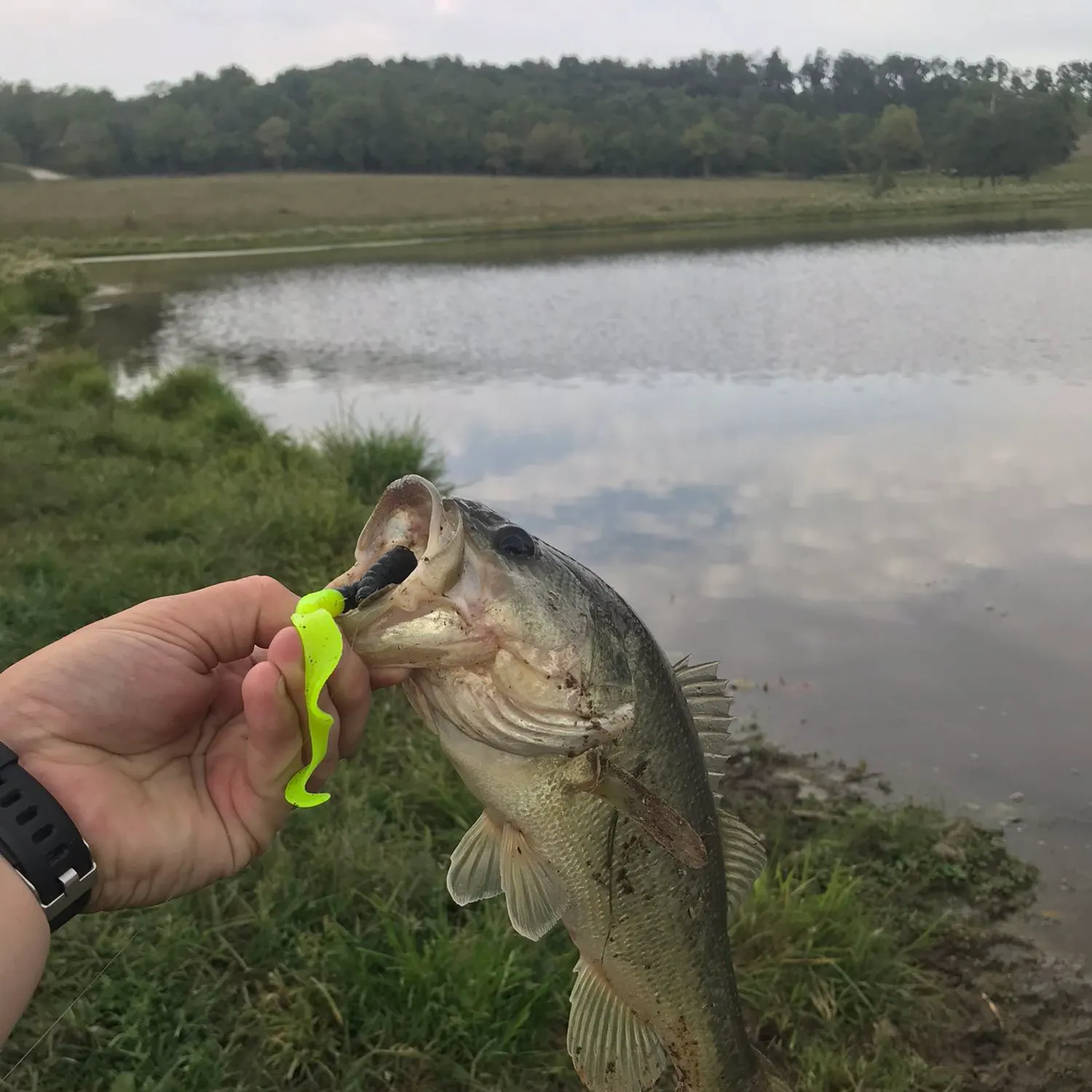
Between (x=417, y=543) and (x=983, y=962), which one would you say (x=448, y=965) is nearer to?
(x=417, y=543)

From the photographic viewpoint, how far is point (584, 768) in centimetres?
Answer: 203

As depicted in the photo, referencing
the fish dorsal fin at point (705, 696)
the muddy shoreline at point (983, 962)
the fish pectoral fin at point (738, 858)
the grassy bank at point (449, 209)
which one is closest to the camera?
the fish dorsal fin at point (705, 696)

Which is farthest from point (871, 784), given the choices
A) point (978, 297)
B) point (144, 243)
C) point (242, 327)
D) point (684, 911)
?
point (144, 243)

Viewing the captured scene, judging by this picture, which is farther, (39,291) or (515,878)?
(39,291)

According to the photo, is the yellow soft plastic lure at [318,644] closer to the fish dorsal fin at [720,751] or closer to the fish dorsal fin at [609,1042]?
the fish dorsal fin at [720,751]

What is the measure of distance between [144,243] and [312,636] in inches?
2168

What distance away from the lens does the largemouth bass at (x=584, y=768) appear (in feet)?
6.24

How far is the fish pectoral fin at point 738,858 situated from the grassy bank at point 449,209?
147ft

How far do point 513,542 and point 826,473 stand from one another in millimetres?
9662

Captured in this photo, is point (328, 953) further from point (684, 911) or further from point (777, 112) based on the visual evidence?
point (777, 112)

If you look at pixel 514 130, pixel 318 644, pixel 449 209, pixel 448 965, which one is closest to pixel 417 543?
pixel 318 644

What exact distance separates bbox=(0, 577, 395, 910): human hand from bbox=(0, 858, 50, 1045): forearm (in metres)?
0.22

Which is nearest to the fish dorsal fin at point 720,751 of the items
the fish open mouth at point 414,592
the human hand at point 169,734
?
the fish open mouth at point 414,592

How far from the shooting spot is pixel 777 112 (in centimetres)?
9019
